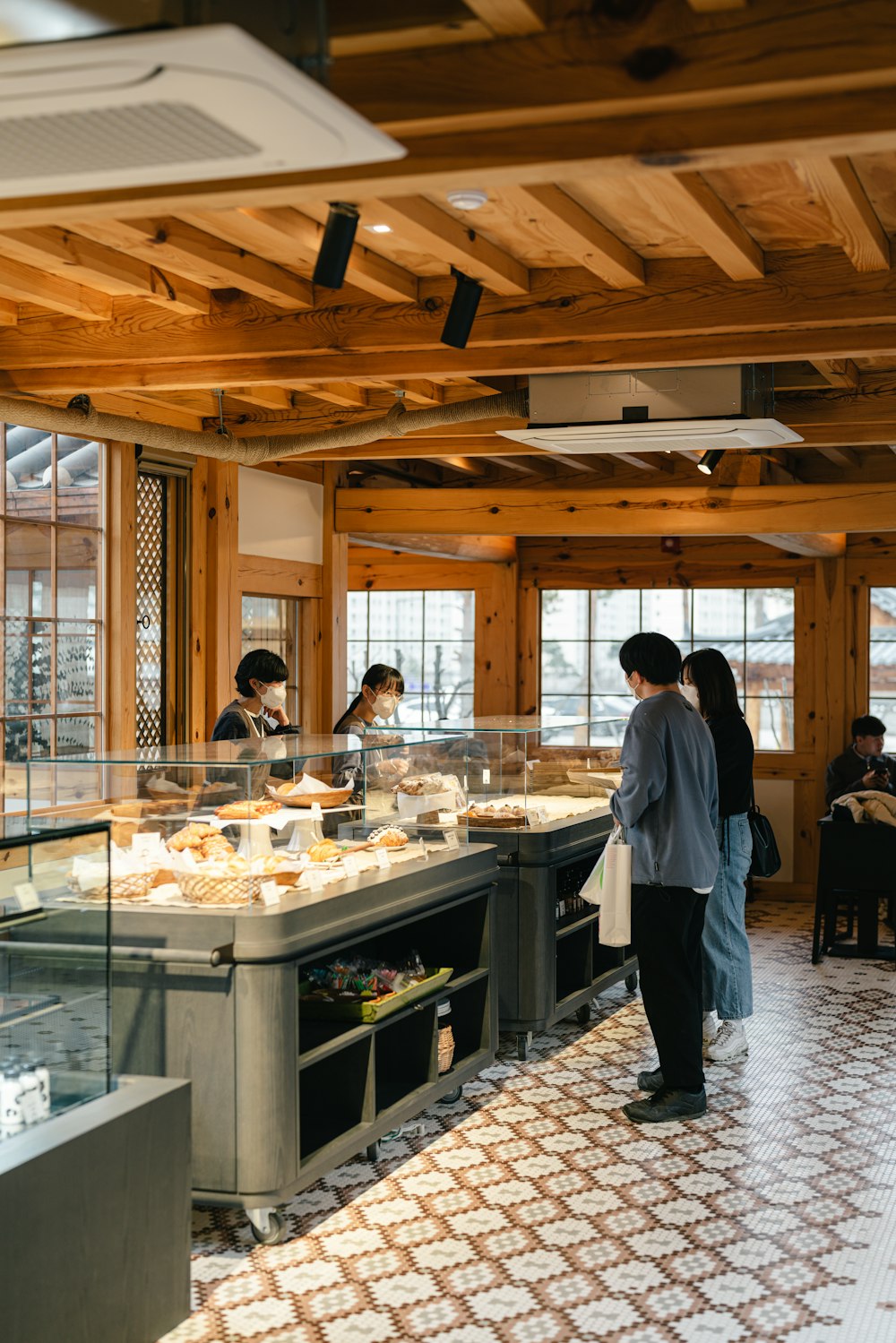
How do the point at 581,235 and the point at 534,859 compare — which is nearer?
the point at 581,235

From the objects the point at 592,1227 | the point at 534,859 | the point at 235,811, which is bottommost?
the point at 592,1227

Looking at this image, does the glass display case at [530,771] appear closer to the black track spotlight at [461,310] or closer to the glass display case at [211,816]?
the glass display case at [211,816]

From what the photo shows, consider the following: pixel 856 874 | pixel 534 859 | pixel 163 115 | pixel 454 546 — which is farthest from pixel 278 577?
pixel 163 115

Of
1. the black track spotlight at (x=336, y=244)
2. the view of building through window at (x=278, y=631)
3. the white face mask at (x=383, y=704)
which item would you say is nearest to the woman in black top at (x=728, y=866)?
the white face mask at (x=383, y=704)

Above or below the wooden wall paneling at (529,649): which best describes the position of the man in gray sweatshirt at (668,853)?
below

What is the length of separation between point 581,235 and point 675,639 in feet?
21.5

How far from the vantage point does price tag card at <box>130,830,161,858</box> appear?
3.76m

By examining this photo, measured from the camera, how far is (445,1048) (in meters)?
4.59

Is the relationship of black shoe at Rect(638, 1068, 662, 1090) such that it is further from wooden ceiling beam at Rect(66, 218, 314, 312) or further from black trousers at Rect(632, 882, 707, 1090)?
wooden ceiling beam at Rect(66, 218, 314, 312)

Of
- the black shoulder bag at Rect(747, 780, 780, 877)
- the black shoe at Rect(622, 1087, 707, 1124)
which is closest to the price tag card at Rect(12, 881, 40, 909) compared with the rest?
the black shoe at Rect(622, 1087, 707, 1124)

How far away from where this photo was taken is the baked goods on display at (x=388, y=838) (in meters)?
4.51

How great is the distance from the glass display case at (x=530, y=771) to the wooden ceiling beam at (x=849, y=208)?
211cm

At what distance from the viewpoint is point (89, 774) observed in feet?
11.9

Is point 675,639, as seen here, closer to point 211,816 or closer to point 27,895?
point 211,816
